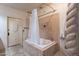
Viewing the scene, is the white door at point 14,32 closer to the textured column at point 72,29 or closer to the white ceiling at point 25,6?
the white ceiling at point 25,6

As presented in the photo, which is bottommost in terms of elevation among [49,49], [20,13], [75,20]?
[49,49]

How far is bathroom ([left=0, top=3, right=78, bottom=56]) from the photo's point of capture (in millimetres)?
1368

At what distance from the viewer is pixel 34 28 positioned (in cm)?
143

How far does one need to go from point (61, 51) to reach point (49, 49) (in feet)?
0.57

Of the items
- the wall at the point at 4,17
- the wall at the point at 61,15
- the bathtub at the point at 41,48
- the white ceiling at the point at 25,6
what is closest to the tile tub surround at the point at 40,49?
the bathtub at the point at 41,48

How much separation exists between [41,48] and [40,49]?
0.02 meters

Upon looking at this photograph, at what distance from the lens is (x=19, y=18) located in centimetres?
140

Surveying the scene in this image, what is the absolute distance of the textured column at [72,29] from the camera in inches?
53.3

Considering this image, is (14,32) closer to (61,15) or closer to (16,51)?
(16,51)

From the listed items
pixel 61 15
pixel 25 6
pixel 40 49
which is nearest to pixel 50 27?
pixel 61 15

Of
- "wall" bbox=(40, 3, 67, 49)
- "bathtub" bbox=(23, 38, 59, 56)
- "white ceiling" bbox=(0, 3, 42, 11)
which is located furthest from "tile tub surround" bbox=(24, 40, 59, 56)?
"white ceiling" bbox=(0, 3, 42, 11)

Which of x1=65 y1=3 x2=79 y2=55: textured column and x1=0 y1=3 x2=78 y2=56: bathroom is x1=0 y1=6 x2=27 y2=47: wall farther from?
x1=65 y1=3 x2=79 y2=55: textured column

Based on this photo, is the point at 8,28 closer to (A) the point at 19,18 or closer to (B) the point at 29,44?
(A) the point at 19,18

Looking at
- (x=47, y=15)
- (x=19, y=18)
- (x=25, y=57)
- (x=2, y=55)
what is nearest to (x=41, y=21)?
(x=47, y=15)
